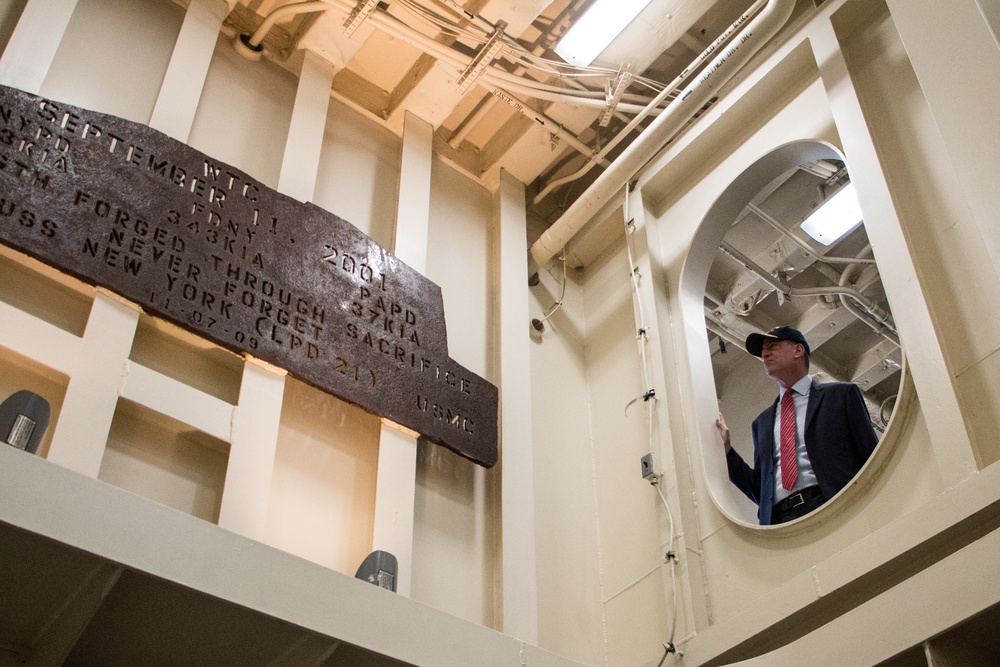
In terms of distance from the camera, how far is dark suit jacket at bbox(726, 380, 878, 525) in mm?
3893

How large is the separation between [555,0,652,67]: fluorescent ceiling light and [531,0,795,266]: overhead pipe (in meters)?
0.45

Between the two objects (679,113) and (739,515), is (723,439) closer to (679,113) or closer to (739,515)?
(739,515)

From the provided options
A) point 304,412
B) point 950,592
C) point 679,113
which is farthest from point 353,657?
point 679,113

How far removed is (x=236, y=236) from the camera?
3844 mm

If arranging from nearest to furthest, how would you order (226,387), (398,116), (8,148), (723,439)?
(8,148)
(226,387)
(723,439)
(398,116)

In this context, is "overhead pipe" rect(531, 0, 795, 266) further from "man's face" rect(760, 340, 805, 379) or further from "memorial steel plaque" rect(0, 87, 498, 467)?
"man's face" rect(760, 340, 805, 379)

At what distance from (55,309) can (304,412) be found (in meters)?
0.98

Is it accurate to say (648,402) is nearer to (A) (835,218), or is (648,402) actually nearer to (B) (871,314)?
(A) (835,218)

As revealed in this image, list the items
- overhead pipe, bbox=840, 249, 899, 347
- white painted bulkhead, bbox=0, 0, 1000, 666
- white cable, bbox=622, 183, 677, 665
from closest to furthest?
white painted bulkhead, bbox=0, 0, 1000, 666, white cable, bbox=622, 183, 677, 665, overhead pipe, bbox=840, 249, 899, 347

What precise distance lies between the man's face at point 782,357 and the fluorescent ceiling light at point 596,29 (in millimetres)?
1687

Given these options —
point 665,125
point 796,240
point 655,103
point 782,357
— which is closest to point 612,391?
point 782,357

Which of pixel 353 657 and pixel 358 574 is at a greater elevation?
pixel 358 574

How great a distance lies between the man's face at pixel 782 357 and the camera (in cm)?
459

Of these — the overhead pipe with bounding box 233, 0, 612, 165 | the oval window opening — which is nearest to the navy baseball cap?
the oval window opening
